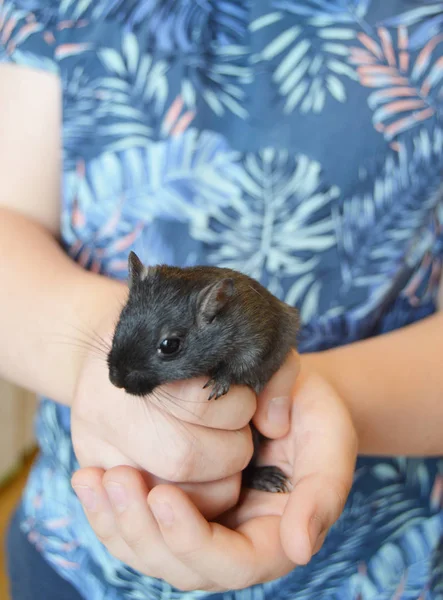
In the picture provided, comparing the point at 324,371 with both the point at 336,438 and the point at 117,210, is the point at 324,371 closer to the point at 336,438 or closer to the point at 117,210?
the point at 336,438

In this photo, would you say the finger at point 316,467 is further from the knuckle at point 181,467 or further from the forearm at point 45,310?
the forearm at point 45,310

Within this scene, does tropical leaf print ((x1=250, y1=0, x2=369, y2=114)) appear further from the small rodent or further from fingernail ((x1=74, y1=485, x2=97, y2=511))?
fingernail ((x1=74, y1=485, x2=97, y2=511))

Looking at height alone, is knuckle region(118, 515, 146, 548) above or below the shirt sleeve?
below

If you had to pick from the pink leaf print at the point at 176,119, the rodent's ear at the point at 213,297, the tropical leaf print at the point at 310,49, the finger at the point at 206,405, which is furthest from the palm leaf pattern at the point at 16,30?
the finger at the point at 206,405

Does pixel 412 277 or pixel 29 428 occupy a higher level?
pixel 412 277

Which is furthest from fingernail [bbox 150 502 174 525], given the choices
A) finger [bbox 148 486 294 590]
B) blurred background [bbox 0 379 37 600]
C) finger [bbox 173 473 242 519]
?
blurred background [bbox 0 379 37 600]

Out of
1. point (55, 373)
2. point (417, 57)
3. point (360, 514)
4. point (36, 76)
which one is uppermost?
point (417, 57)

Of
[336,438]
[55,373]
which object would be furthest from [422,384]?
[55,373]
